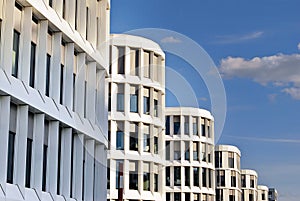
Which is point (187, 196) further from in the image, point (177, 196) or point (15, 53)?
point (15, 53)

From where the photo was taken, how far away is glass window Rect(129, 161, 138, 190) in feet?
178

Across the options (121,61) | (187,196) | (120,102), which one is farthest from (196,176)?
(121,61)

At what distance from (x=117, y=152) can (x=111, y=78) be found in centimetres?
617

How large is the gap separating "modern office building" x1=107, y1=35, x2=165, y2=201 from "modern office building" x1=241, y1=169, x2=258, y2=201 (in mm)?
62172

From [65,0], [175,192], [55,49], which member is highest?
[65,0]

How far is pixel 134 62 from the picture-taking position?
2188 inches

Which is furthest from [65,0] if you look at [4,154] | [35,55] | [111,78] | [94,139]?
[111,78]

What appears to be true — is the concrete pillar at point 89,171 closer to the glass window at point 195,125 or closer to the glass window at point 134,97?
the glass window at point 134,97

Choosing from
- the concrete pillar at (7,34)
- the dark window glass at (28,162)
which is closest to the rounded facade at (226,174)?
the dark window glass at (28,162)

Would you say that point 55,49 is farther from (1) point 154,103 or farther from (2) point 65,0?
(1) point 154,103

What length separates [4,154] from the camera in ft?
69.1

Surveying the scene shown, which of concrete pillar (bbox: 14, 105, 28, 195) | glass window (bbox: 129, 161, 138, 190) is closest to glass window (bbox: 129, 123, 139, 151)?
glass window (bbox: 129, 161, 138, 190)

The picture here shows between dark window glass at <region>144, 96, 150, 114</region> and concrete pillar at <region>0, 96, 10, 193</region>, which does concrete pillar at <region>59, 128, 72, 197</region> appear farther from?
dark window glass at <region>144, 96, 150, 114</region>

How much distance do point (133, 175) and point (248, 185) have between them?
222ft
